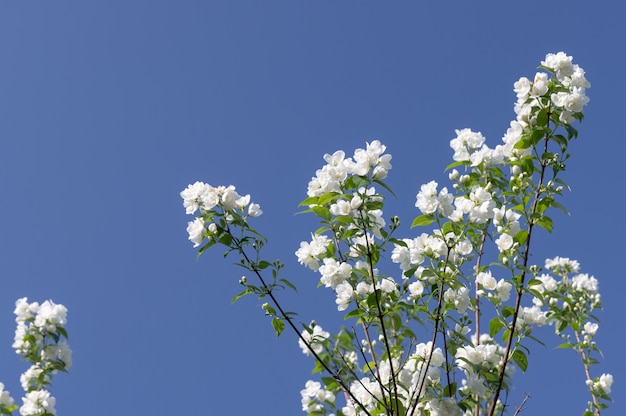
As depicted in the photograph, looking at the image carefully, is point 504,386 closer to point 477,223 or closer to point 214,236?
point 477,223

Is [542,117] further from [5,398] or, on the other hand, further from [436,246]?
[5,398]

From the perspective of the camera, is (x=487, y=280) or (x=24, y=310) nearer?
(x=487, y=280)

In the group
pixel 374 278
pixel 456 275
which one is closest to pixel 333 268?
pixel 374 278

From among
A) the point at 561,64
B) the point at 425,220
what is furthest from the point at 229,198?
the point at 561,64

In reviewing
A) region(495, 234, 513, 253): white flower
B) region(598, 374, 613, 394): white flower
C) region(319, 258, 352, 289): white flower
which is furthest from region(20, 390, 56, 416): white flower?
region(598, 374, 613, 394): white flower

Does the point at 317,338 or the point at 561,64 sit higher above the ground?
the point at 561,64

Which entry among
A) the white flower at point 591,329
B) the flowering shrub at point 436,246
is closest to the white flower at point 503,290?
the flowering shrub at point 436,246

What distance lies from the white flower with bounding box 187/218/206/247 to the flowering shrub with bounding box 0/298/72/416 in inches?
78.7

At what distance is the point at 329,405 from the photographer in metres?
4.12

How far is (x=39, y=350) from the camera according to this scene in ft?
14.8

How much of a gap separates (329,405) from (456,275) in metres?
1.61

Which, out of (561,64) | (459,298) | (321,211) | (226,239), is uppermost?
(561,64)

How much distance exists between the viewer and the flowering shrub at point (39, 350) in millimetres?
4324

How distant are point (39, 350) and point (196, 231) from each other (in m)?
2.24
